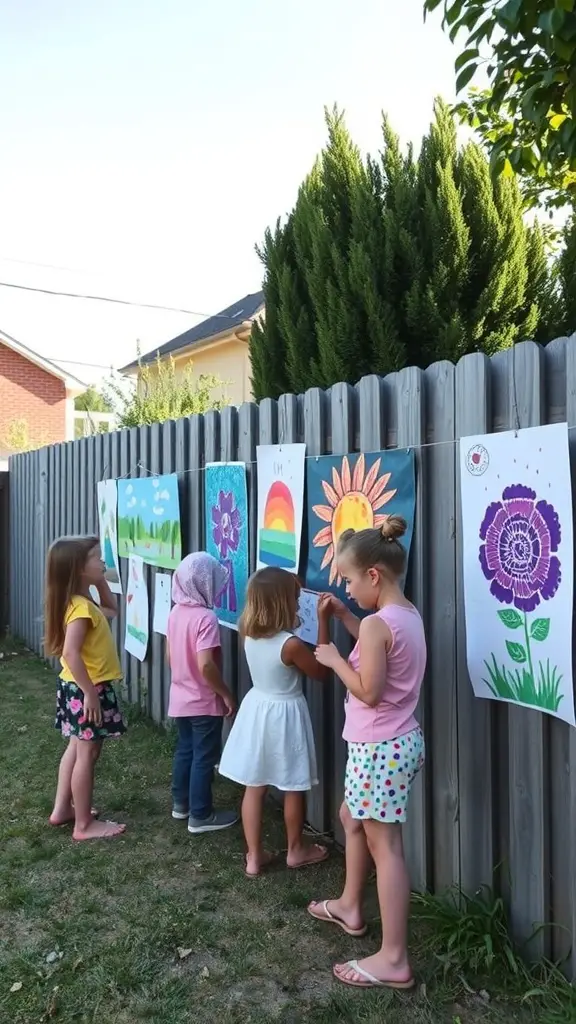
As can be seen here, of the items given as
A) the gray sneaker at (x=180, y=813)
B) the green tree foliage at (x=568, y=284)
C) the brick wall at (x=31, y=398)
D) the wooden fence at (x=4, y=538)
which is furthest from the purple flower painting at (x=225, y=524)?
the brick wall at (x=31, y=398)

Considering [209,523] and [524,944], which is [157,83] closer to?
[209,523]

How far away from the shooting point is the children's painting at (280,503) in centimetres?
411

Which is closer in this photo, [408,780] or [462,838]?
[408,780]

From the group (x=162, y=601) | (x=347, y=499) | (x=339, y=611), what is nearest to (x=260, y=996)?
(x=339, y=611)

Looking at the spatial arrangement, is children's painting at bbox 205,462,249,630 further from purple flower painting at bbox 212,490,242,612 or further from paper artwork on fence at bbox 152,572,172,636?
paper artwork on fence at bbox 152,572,172,636

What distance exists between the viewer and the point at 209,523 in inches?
202

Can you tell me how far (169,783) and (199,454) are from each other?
7.41 ft

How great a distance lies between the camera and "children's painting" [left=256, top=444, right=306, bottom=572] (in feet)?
13.5

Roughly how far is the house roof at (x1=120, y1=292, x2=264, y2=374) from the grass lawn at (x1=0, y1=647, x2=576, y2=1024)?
21.5 metres

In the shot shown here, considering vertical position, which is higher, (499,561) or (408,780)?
(499,561)

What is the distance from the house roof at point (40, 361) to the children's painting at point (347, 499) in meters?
25.6

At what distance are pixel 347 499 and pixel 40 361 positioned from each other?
26120 mm

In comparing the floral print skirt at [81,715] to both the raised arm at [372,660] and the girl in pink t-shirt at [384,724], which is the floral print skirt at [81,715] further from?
the raised arm at [372,660]

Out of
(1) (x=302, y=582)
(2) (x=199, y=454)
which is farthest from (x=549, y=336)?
(1) (x=302, y=582)
